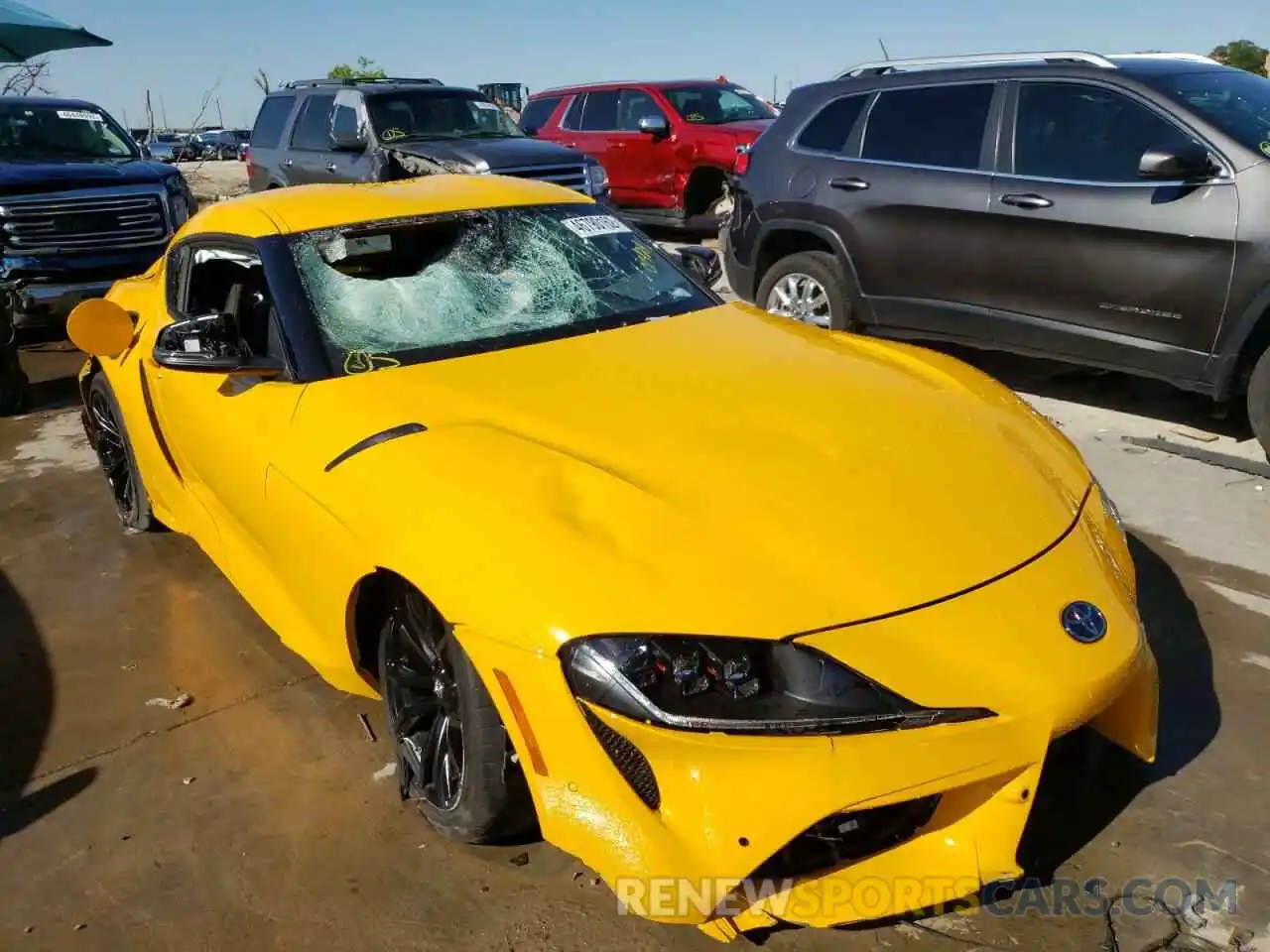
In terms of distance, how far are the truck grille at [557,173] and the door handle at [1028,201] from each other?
18.2 feet

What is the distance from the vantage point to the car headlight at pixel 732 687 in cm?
200

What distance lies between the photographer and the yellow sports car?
2025mm

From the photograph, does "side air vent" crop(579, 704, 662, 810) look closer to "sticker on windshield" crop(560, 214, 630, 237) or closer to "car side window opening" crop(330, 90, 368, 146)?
"sticker on windshield" crop(560, 214, 630, 237)

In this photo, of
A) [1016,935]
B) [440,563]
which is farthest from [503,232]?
[1016,935]

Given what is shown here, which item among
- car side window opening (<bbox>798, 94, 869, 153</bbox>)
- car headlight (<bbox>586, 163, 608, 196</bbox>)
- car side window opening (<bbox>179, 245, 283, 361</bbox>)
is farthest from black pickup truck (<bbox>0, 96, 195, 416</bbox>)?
car side window opening (<bbox>798, 94, 869, 153</bbox>)

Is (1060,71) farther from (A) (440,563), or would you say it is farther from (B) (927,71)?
(A) (440,563)

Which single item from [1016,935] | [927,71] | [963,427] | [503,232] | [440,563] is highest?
[927,71]

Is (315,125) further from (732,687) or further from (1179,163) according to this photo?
(732,687)

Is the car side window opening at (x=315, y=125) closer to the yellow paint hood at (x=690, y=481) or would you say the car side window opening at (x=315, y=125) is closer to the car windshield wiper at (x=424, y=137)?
the car windshield wiper at (x=424, y=137)

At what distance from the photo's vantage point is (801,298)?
6664 millimetres

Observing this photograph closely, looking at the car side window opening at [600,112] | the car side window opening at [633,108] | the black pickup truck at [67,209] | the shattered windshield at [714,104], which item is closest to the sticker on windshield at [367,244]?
the black pickup truck at [67,209]

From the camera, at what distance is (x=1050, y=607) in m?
2.24

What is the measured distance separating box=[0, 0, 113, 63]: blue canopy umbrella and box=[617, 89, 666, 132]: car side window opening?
19.0 feet

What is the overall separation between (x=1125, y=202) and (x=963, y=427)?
2926 mm
